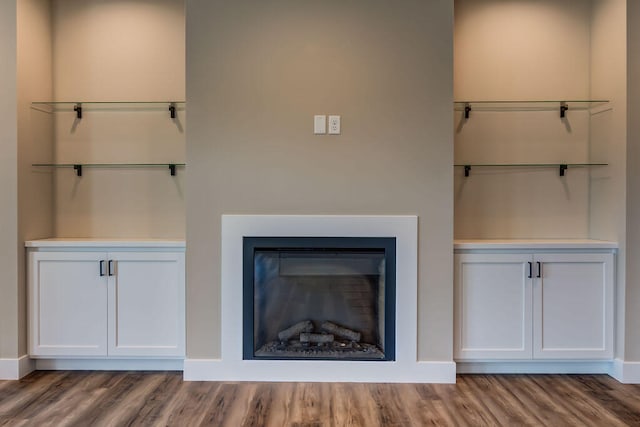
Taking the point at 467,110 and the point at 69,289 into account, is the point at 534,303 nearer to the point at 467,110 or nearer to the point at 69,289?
the point at 467,110

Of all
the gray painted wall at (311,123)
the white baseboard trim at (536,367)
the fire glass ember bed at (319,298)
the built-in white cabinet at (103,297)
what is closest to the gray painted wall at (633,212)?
the white baseboard trim at (536,367)

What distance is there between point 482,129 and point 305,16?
1394mm

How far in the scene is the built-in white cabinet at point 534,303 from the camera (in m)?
2.65

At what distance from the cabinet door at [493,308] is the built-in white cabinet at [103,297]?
1.73 meters

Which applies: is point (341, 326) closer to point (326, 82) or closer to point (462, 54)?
point (326, 82)

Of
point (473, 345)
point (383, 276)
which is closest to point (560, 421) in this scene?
point (473, 345)

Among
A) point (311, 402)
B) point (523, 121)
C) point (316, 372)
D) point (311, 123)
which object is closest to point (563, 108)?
point (523, 121)

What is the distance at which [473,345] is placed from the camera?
266 cm

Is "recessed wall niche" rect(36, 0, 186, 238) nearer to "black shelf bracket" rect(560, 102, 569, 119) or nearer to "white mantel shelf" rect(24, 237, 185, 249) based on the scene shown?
"white mantel shelf" rect(24, 237, 185, 249)

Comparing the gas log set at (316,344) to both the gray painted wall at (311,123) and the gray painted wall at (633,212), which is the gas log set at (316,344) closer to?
the gray painted wall at (311,123)

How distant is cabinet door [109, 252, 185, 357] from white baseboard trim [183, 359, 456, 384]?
235mm

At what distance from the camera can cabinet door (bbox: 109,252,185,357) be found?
269 cm

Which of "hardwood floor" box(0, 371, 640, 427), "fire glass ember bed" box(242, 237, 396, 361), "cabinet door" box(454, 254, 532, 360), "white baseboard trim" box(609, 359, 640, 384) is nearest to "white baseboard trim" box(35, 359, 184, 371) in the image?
"hardwood floor" box(0, 371, 640, 427)

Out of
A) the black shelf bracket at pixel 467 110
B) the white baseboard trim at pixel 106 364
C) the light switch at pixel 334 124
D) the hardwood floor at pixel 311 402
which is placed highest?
the black shelf bracket at pixel 467 110
